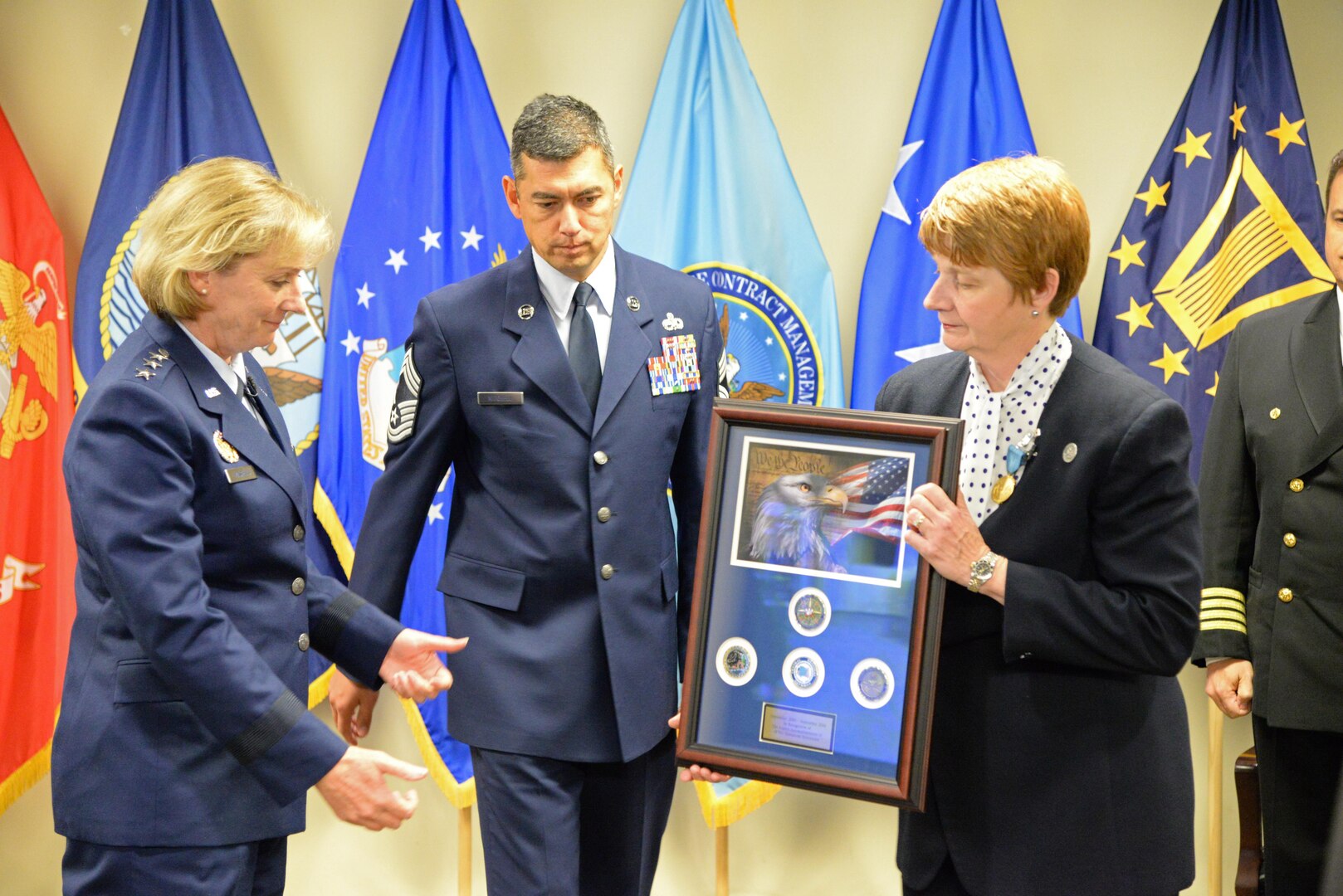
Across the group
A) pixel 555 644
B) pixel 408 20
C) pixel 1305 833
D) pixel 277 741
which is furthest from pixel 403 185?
pixel 1305 833

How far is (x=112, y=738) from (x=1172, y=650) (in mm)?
1432

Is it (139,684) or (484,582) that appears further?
(484,582)

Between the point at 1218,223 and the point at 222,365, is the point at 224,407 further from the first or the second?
the point at 1218,223

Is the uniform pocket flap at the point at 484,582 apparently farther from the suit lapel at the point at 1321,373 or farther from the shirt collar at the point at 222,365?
the suit lapel at the point at 1321,373

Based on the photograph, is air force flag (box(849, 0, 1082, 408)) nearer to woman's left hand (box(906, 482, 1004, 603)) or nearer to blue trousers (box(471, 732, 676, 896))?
blue trousers (box(471, 732, 676, 896))

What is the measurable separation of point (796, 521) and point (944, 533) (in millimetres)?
214

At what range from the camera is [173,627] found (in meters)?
1.58

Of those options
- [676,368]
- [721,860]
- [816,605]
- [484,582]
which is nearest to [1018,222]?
[816,605]

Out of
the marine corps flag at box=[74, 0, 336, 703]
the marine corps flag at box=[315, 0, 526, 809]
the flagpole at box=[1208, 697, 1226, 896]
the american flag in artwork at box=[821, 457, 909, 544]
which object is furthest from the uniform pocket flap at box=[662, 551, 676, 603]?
the flagpole at box=[1208, 697, 1226, 896]

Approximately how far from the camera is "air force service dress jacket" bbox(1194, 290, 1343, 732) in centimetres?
221

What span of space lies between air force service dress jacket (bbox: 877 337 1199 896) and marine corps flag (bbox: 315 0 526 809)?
1911mm

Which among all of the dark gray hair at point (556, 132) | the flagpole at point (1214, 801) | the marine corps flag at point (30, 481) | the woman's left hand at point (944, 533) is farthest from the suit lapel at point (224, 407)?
the flagpole at point (1214, 801)

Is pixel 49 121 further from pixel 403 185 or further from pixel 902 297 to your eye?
pixel 902 297

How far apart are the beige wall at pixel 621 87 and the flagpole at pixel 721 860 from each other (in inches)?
11.5
